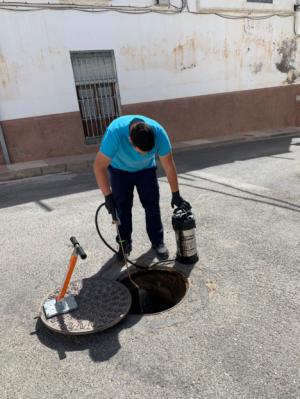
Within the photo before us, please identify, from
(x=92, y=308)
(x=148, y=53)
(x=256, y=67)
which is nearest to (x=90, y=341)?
(x=92, y=308)

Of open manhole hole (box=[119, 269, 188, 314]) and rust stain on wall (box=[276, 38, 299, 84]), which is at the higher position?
rust stain on wall (box=[276, 38, 299, 84])

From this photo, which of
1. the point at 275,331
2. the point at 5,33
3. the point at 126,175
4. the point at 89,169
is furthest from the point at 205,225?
the point at 5,33

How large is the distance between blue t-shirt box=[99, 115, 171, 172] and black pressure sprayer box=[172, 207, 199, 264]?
23.6 inches

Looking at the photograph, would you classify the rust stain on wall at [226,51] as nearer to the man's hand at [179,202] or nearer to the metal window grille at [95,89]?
the metal window grille at [95,89]

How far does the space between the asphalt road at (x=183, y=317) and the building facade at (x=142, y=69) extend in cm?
464

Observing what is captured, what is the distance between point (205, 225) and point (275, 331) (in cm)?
201

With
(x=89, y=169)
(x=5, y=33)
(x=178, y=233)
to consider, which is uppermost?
(x=5, y=33)

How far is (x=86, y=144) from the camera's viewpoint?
9969mm

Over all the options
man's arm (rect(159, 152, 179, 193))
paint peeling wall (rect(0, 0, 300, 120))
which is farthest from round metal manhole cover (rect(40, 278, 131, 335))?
paint peeling wall (rect(0, 0, 300, 120))

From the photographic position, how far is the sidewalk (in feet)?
26.6

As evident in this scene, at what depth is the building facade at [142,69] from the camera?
→ 8758 millimetres

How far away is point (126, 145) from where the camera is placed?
308cm

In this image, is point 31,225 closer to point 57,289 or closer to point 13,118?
point 57,289

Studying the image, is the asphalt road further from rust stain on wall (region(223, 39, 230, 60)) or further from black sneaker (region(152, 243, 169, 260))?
rust stain on wall (region(223, 39, 230, 60))
